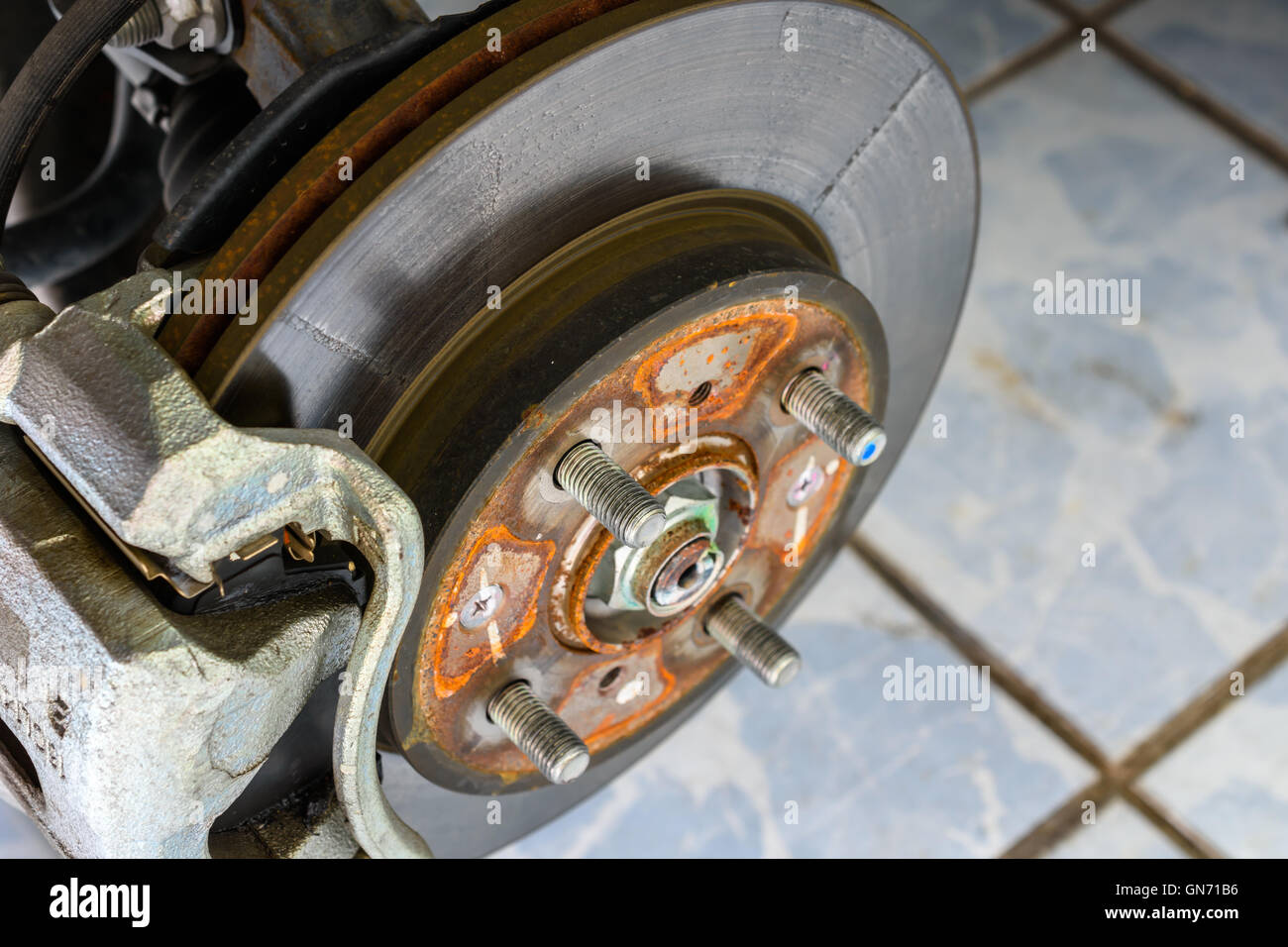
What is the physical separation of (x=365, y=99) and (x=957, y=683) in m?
0.87

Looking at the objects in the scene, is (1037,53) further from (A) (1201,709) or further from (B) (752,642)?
(B) (752,642)

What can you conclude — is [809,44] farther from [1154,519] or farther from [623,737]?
[1154,519]

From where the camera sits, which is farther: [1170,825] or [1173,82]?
[1173,82]

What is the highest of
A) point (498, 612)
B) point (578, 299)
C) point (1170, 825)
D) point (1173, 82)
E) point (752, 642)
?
point (578, 299)

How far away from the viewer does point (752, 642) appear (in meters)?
1.00

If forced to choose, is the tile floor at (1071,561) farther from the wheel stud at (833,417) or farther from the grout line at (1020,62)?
the wheel stud at (833,417)

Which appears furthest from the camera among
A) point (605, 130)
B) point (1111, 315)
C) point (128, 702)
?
point (1111, 315)

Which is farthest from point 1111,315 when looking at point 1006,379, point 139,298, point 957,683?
point 139,298

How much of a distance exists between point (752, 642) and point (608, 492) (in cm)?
26

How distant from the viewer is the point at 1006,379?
5.09 ft

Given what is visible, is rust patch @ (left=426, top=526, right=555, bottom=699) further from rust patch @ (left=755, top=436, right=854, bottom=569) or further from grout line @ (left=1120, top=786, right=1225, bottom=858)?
grout line @ (left=1120, top=786, right=1225, bottom=858)

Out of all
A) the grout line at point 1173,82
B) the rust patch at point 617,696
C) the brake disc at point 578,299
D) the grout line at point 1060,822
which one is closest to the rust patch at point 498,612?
the brake disc at point 578,299

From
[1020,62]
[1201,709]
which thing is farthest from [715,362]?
[1020,62]

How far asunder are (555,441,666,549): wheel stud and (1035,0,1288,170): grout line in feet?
4.20
